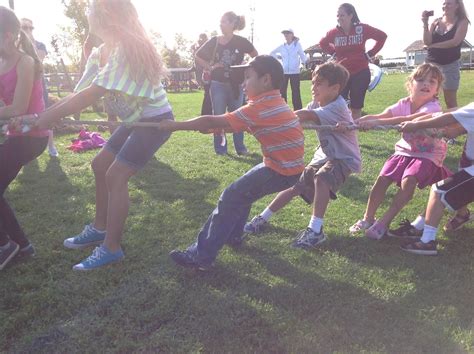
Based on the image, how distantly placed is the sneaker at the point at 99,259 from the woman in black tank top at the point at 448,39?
18.7ft

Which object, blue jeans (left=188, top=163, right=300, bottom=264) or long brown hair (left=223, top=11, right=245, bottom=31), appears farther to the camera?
long brown hair (left=223, top=11, right=245, bottom=31)

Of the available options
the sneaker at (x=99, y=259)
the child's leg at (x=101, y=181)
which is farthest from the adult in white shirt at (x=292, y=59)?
the sneaker at (x=99, y=259)

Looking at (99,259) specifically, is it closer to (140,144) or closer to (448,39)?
(140,144)

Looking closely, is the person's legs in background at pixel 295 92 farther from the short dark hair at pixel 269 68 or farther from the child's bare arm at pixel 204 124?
the child's bare arm at pixel 204 124

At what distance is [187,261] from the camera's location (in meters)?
3.35

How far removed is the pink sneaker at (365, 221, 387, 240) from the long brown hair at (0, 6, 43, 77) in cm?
289

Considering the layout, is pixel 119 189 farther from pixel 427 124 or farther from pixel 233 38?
pixel 233 38

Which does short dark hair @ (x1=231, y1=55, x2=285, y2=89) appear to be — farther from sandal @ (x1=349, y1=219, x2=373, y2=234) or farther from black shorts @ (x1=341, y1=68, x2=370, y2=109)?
black shorts @ (x1=341, y1=68, x2=370, y2=109)

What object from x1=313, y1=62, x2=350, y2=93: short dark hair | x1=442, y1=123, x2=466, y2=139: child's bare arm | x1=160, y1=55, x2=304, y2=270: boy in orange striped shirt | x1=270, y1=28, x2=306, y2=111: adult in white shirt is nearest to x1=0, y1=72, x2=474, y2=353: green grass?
x1=160, y1=55, x2=304, y2=270: boy in orange striped shirt

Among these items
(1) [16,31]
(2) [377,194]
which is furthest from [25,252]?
(2) [377,194]

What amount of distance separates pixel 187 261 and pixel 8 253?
4.47 ft

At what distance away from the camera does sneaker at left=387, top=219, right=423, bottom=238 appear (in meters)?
4.01

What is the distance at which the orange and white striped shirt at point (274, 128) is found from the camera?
3084 millimetres

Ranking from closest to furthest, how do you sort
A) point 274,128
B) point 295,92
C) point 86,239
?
point 274,128 < point 86,239 < point 295,92
